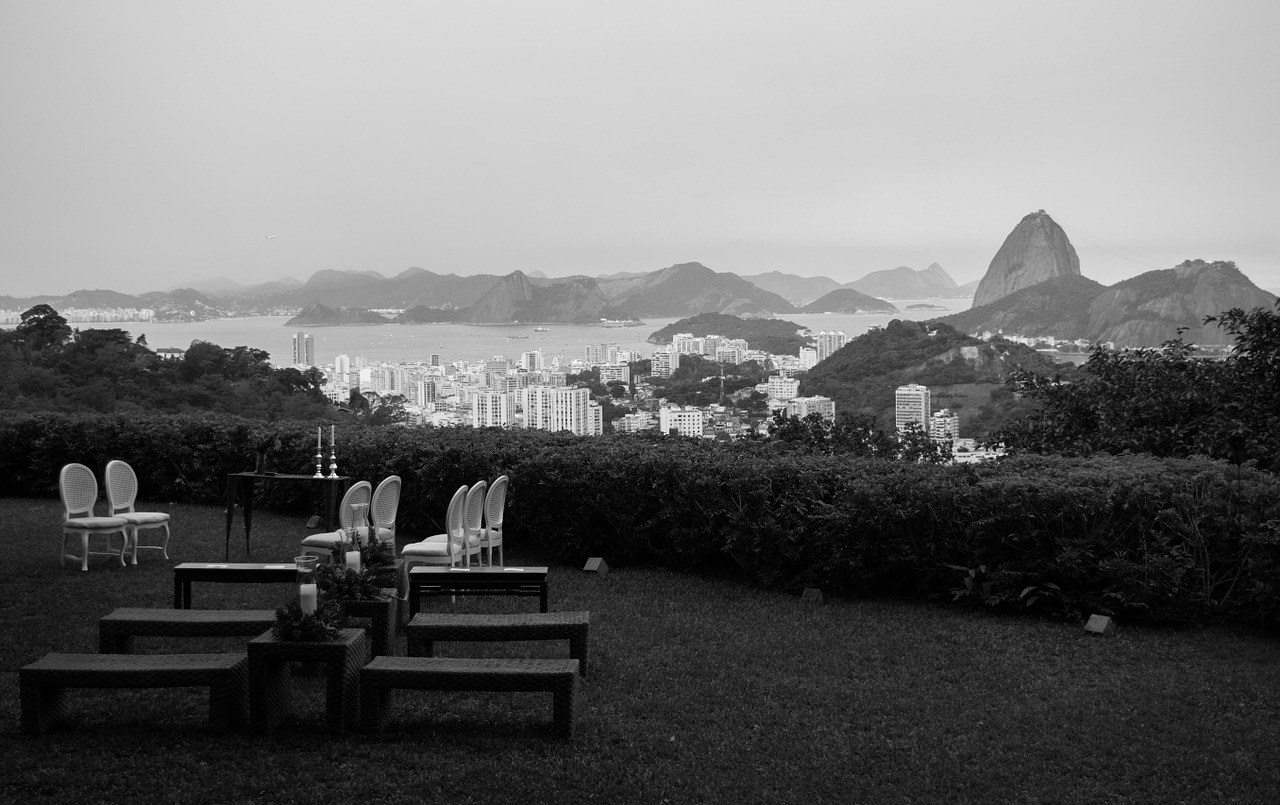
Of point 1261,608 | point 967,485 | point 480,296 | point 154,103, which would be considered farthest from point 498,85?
point 1261,608

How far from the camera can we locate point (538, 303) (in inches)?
992

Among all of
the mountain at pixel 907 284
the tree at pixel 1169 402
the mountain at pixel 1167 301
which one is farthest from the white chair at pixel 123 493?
the mountain at pixel 907 284

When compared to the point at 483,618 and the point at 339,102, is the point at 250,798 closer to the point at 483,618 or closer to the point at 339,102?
the point at 483,618

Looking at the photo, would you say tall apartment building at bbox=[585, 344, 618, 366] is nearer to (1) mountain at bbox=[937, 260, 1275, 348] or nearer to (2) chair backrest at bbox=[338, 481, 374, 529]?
(1) mountain at bbox=[937, 260, 1275, 348]

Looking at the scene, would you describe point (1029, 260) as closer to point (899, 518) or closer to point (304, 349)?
point (304, 349)

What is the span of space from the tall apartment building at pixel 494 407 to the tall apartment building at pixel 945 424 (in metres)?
5.53

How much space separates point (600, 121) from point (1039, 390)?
18.0 m

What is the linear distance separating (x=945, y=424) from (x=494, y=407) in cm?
636

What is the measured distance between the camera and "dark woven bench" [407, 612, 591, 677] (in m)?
5.19

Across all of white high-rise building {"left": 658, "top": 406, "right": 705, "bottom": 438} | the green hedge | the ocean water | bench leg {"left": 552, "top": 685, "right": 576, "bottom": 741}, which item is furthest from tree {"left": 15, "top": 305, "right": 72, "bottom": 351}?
bench leg {"left": 552, "top": 685, "right": 576, "bottom": 741}

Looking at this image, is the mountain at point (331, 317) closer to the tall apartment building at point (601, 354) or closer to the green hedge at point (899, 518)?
the tall apartment building at point (601, 354)

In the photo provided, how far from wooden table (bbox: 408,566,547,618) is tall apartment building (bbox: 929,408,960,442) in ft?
21.5

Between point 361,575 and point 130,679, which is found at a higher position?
point 361,575

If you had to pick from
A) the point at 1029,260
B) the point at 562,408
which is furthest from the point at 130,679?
the point at 1029,260
